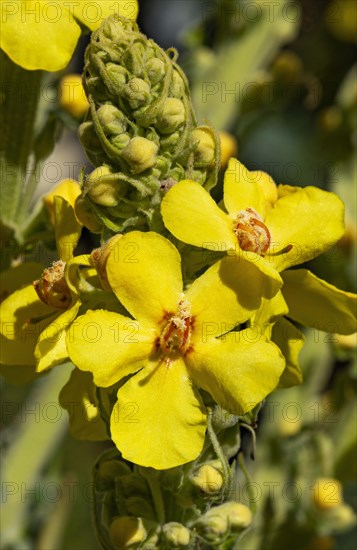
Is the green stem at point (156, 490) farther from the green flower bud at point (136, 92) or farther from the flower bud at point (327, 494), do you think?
the flower bud at point (327, 494)

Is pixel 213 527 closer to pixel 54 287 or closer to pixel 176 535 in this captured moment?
pixel 176 535

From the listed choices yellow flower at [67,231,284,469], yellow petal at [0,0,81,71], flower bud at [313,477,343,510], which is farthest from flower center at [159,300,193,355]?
flower bud at [313,477,343,510]

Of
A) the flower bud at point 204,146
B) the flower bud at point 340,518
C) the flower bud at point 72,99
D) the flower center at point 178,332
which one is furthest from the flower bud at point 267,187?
the flower bud at point 340,518

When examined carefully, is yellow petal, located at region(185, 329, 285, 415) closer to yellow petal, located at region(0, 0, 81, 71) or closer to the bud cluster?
the bud cluster

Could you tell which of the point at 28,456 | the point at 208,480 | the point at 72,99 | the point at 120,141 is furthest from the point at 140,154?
the point at 28,456

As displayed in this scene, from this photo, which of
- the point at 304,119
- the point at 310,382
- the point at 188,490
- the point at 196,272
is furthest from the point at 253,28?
the point at 304,119

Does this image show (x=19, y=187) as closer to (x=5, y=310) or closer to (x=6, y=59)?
(x=6, y=59)
